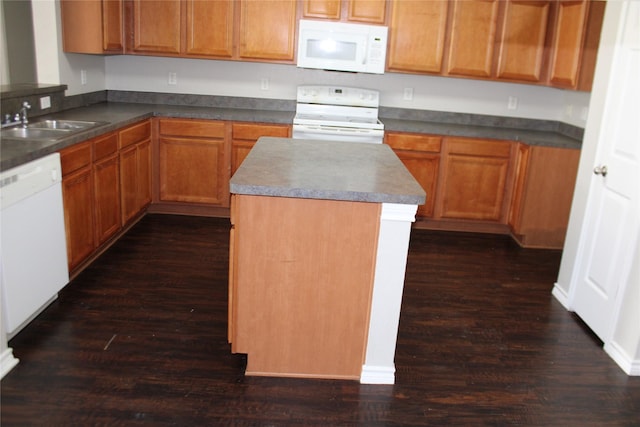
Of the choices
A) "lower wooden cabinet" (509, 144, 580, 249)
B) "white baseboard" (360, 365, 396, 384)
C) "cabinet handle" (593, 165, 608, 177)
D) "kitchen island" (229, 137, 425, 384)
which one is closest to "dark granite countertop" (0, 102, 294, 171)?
"kitchen island" (229, 137, 425, 384)

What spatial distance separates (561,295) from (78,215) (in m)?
3.00

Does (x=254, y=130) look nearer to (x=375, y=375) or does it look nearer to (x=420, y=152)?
(x=420, y=152)

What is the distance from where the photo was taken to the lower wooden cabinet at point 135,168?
3953 mm

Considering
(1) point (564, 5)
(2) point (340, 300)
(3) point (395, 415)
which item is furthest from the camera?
(1) point (564, 5)

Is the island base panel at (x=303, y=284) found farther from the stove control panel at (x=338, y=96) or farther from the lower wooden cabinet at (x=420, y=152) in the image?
the stove control panel at (x=338, y=96)

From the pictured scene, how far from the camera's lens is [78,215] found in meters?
3.23

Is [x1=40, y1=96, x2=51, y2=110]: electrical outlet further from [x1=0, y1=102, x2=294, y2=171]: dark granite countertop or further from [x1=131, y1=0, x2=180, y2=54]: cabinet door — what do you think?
[x1=131, y1=0, x2=180, y2=54]: cabinet door

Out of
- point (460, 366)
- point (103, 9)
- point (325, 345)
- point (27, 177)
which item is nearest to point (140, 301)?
point (27, 177)

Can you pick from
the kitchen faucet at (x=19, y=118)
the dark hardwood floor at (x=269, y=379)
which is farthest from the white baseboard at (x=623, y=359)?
the kitchen faucet at (x=19, y=118)

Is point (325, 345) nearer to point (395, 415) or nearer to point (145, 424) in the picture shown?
point (395, 415)

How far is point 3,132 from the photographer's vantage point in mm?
3158

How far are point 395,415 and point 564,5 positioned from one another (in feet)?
12.1

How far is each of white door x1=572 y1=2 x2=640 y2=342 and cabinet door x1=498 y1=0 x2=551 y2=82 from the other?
165 centimetres

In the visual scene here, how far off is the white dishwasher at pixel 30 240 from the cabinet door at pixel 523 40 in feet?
11.8
